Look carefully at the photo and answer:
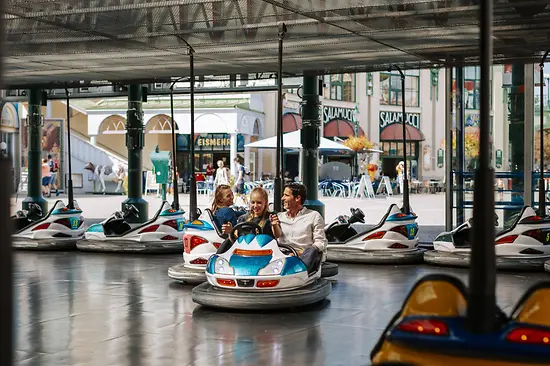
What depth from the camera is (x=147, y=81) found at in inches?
481

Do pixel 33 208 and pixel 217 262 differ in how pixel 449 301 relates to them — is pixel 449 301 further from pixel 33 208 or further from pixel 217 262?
pixel 33 208

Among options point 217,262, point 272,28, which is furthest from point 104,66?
point 217,262

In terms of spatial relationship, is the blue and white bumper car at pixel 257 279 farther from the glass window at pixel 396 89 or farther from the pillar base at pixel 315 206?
the glass window at pixel 396 89

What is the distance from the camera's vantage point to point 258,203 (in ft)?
21.8

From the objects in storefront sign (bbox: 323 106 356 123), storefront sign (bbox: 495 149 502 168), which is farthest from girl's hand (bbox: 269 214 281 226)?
storefront sign (bbox: 323 106 356 123)

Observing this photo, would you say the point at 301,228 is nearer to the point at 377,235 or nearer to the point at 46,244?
the point at 377,235

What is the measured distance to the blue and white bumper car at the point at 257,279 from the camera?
5.92m

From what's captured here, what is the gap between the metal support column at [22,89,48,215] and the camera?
46.4ft

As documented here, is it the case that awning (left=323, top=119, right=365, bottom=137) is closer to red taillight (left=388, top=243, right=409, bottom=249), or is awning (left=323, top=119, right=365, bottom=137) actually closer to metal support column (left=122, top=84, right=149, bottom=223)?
metal support column (left=122, top=84, right=149, bottom=223)

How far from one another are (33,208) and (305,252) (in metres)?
6.33

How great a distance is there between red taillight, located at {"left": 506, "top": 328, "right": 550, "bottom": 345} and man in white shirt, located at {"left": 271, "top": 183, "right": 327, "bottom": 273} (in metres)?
3.51

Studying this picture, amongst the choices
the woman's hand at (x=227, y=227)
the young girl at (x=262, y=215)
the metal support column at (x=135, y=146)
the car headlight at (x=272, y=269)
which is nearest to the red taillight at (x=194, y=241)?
the woman's hand at (x=227, y=227)

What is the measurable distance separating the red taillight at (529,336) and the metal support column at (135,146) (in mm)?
10534

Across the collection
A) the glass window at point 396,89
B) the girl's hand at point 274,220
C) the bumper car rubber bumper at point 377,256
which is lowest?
the bumper car rubber bumper at point 377,256
